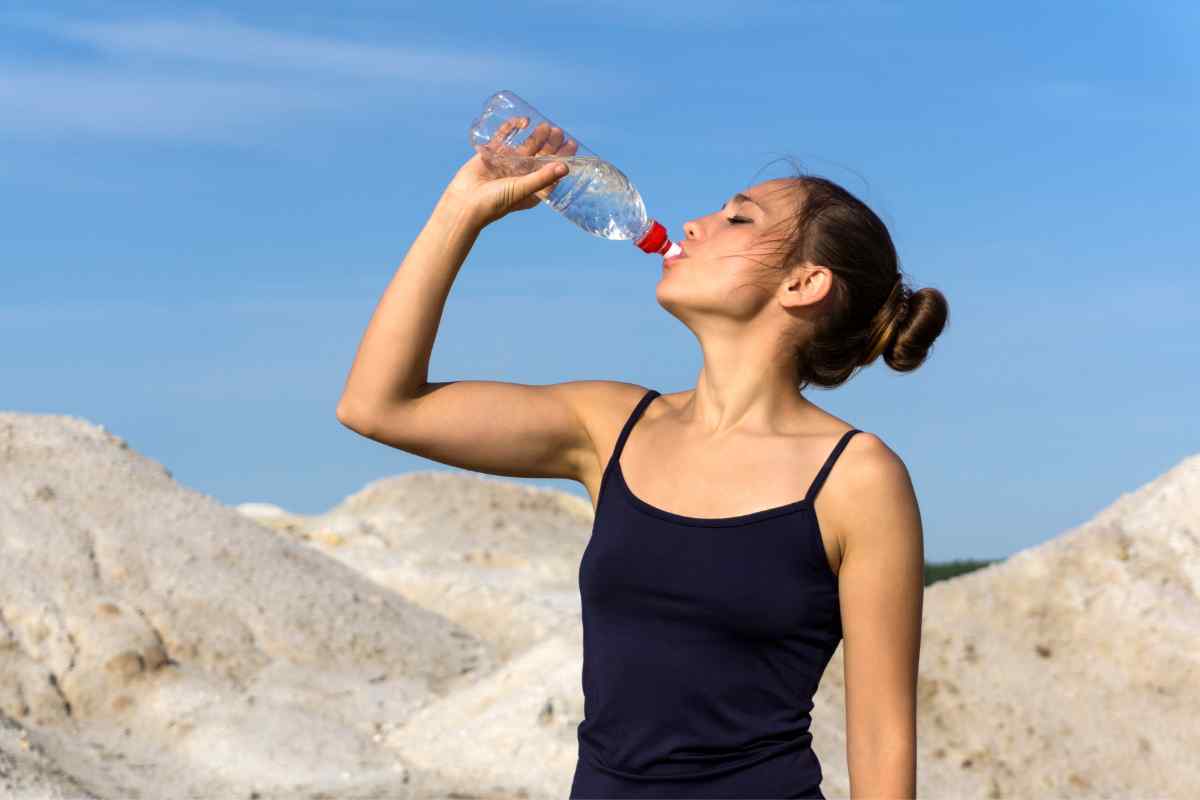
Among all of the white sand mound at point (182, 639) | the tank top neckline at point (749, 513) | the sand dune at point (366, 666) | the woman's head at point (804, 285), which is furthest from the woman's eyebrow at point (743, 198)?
the white sand mound at point (182, 639)

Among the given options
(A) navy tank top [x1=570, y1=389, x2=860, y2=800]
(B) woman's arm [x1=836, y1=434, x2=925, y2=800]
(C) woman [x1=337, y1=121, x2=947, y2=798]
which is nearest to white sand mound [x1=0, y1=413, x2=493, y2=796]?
(C) woman [x1=337, y1=121, x2=947, y2=798]

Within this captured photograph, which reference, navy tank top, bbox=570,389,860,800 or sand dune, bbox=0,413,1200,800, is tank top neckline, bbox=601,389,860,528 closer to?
navy tank top, bbox=570,389,860,800

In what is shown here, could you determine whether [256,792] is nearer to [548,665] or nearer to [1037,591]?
[548,665]

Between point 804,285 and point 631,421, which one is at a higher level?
point 804,285

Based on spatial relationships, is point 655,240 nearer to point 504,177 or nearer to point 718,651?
point 504,177

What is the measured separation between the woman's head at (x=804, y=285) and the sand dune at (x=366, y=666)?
507cm

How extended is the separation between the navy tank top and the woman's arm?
0.06 metres

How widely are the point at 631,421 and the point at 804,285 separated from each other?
44cm

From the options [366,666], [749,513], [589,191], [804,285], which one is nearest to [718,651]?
[749,513]

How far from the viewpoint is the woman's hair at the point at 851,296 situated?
2801 millimetres

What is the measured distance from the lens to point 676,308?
9.11 feet

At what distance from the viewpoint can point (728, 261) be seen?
9.04 feet

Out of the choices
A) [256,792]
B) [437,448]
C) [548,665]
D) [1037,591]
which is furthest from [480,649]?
[437,448]

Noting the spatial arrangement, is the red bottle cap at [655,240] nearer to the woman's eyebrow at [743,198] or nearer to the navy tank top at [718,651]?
the woman's eyebrow at [743,198]
